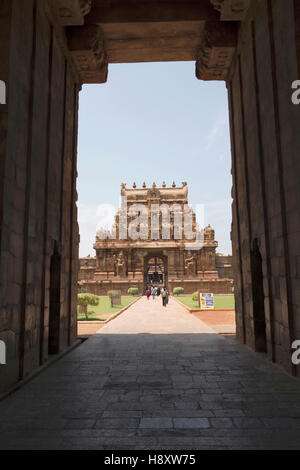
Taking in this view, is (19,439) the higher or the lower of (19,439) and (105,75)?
the lower

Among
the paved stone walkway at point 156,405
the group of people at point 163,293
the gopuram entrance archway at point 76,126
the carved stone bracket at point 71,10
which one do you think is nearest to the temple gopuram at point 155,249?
the group of people at point 163,293

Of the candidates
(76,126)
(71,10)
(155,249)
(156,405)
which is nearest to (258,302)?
(156,405)

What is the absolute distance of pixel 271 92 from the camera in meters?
5.79

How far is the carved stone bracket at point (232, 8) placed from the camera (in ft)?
21.9

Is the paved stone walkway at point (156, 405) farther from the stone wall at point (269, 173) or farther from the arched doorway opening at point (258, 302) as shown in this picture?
the stone wall at point (269, 173)

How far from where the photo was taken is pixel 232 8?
681cm

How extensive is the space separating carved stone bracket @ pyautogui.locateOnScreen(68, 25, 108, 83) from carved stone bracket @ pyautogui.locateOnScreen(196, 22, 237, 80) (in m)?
2.68

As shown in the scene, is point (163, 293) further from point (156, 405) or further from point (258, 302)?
point (156, 405)

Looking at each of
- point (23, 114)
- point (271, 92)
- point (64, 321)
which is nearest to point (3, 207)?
point (23, 114)

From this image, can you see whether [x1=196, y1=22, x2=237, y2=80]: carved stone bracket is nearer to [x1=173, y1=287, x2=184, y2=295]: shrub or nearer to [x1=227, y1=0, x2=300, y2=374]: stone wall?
[x1=227, y1=0, x2=300, y2=374]: stone wall

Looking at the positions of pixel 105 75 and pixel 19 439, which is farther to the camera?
pixel 105 75

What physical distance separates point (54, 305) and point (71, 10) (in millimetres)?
6384

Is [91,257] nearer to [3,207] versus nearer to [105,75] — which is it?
[105,75]
